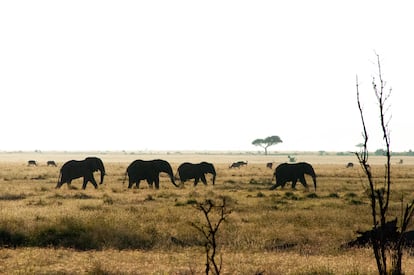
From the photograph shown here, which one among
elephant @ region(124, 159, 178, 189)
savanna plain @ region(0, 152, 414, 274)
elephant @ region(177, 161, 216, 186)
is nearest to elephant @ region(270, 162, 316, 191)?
elephant @ region(177, 161, 216, 186)

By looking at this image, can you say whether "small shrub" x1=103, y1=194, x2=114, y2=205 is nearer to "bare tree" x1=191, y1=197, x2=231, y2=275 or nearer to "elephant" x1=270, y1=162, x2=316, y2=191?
"bare tree" x1=191, y1=197, x2=231, y2=275

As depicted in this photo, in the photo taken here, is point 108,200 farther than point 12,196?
No

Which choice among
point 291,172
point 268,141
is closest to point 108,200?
point 291,172

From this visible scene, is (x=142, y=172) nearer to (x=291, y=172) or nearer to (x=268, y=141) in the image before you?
(x=291, y=172)

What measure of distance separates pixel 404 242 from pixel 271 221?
14.8 feet

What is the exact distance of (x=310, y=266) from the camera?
9781mm

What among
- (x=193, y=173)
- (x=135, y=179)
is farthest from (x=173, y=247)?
(x=193, y=173)

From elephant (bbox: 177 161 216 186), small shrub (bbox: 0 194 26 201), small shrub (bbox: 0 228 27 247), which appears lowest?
small shrub (bbox: 0 228 27 247)

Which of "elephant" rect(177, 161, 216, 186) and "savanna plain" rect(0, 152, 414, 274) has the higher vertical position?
"elephant" rect(177, 161, 216, 186)

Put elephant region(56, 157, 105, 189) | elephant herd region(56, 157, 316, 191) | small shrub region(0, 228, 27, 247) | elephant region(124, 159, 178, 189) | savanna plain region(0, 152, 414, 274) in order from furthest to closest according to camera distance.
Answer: elephant region(124, 159, 178, 189) → elephant herd region(56, 157, 316, 191) → elephant region(56, 157, 105, 189) → small shrub region(0, 228, 27, 247) → savanna plain region(0, 152, 414, 274)

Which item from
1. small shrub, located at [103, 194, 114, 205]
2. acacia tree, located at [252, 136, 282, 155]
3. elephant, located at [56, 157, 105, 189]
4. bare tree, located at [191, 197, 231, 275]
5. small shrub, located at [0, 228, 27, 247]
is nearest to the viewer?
bare tree, located at [191, 197, 231, 275]

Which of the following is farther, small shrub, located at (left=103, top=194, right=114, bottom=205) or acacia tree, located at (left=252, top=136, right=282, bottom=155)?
acacia tree, located at (left=252, top=136, right=282, bottom=155)

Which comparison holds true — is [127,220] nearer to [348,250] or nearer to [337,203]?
[348,250]

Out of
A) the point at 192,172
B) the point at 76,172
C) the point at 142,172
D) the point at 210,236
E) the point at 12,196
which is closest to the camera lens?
the point at 210,236
